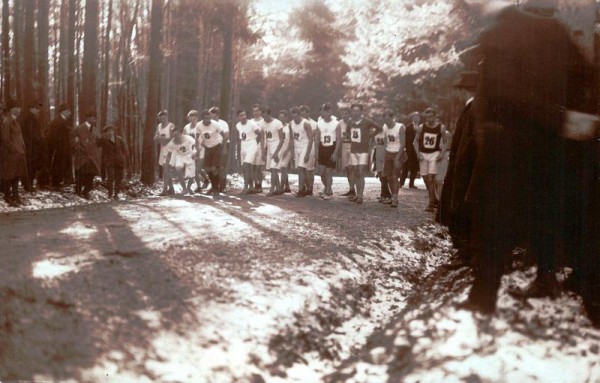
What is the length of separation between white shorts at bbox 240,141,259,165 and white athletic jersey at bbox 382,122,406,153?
135 inches

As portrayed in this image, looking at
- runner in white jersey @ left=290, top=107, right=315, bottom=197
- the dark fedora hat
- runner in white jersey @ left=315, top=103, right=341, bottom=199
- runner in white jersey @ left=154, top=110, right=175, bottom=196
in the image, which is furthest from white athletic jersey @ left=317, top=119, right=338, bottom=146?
the dark fedora hat

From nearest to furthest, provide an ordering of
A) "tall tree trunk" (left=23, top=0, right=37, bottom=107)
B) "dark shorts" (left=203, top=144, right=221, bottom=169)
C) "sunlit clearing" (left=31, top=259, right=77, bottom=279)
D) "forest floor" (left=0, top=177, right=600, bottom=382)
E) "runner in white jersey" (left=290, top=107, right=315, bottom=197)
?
1. "forest floor" (left=0, top=177, right=600, bottom=382)
2. "sunlit clearing" (left=31, top=259, right=77, bottom=279)
3. "runner in white jersey" (left=290, top=107, right=315, bottom=197)
4. "dark shorts" (left=203, top=144, right=221, bottom=169)
5. "tall tree trunk" (left=23, top=0, right=37, bottom=107)

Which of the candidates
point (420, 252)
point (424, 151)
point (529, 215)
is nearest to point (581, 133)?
point (529, 215)

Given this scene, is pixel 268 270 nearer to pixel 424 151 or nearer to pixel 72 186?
pixel 424 151

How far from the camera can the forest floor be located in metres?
4.60

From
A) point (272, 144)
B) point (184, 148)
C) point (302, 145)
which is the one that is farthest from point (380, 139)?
point (184, 148)

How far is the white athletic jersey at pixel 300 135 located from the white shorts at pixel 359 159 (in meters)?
1.75

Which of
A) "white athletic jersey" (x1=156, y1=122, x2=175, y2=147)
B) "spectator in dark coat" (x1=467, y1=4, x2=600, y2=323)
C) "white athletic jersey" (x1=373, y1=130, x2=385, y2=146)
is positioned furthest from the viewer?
"white athletic jersey" (x1=156, y1=122, x2=175, y2=147)

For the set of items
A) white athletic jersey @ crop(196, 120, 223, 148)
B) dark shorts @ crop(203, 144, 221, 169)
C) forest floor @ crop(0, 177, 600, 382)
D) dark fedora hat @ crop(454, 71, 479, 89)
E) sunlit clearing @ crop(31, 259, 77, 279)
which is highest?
dark fedora hat @ crop(454, 71, 479, 89)

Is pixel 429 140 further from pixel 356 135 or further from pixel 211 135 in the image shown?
pixel 211 135

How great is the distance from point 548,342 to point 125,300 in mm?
2886

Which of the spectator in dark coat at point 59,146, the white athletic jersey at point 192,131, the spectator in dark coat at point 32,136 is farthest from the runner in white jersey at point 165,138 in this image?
the spectator in dark coat at point 32,136

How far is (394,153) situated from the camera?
15.0 meters

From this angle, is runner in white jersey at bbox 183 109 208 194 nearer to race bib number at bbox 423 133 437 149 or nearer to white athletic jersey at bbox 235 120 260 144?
white athletic jersey at bbox 235 120 260 144
